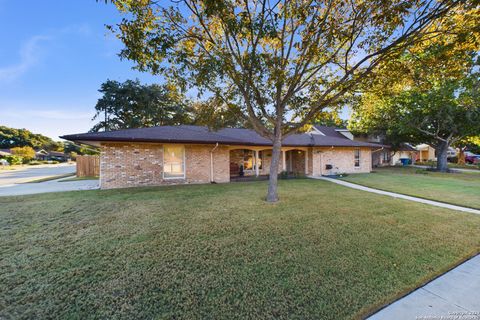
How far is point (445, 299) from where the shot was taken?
2.37 meters

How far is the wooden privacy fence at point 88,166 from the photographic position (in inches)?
619

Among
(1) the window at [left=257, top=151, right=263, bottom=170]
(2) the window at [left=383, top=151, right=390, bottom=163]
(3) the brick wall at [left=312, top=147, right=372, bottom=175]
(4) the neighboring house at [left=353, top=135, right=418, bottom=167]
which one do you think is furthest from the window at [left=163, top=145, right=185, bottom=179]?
(2) the window at [left=383, top=151, right=390, bottom=163]

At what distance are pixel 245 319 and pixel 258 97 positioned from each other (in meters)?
6.36

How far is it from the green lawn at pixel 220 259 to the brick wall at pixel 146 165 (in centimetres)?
355

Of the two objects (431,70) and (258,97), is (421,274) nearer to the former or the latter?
(258,97)

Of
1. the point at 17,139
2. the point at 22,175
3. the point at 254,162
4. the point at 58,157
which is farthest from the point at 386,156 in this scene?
the point at 17,139

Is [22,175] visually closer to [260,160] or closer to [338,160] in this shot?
[260,160]

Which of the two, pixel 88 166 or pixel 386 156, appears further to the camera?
pixel 386 156

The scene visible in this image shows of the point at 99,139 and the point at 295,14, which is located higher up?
the point at 295,14

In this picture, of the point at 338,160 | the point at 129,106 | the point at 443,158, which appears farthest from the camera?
the point at 129,106

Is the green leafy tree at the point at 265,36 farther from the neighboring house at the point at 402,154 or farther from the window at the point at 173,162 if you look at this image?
the neighboring house at the point at 402,154

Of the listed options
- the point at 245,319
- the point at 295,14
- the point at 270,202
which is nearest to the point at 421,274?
the point at 245,319

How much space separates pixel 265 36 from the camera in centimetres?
574

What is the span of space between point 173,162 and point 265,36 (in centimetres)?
789
